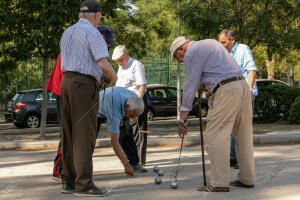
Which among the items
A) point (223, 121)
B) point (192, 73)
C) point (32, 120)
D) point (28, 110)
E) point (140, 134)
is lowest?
point (32, 120)

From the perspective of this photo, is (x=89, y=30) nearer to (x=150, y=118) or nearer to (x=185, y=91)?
(x=185, y=91)

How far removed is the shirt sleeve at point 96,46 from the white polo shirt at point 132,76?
226cm

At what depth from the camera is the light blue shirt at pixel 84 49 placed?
16.9ft

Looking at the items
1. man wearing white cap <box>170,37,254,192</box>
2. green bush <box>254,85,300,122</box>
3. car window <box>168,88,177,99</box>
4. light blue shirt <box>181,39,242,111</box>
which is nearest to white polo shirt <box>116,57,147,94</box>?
man wearing white cap <box>170,37,254,192</box>

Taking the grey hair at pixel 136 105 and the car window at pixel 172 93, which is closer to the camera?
the grey hair at pixel 136 105

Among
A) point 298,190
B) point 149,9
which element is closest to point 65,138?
point 298,190

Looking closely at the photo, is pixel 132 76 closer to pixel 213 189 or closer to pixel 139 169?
pixel 139 169

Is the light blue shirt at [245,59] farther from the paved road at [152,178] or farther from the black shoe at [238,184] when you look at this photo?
the black shoe at [238,184]

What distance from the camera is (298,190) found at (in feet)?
18.2

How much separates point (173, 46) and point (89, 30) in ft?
3.21

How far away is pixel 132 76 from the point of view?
745 centimetres

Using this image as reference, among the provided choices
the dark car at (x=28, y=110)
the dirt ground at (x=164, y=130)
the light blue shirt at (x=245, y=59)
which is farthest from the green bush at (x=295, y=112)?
the dark car at (x=28, y=110)

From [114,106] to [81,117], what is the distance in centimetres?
98

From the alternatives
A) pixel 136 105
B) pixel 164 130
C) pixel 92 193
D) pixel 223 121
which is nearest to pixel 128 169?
pixel 136 105
